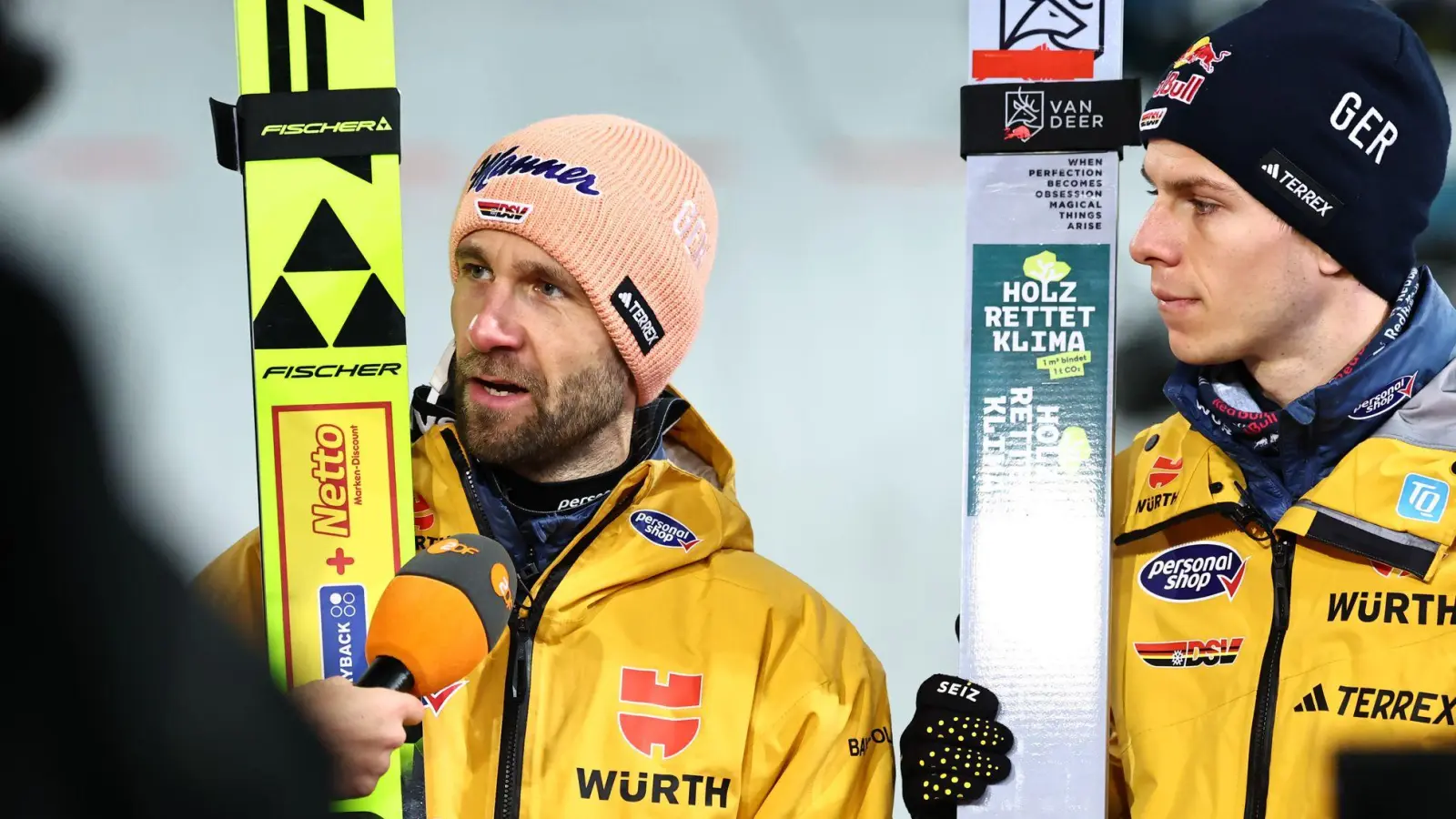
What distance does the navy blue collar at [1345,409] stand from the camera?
1.70 metres

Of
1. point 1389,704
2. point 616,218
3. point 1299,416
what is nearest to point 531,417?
point 616,218

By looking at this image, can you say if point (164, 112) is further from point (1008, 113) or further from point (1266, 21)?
point (1266, 21)

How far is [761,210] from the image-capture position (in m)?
3.06

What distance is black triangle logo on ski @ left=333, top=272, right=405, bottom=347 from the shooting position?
1839mm

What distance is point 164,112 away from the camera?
3.15 metres

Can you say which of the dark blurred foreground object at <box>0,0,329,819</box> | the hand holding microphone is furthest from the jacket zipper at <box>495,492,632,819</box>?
the dark blurred foreground object at <box>0,0,329,819</box>

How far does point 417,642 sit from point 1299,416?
960 mm

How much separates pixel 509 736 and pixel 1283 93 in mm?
1085

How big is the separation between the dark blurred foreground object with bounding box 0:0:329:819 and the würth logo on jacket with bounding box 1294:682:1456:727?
4.33 feet

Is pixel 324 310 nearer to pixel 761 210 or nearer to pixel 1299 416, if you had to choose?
pixel 1299 416

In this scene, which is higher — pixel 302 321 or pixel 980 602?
pixel 302 321

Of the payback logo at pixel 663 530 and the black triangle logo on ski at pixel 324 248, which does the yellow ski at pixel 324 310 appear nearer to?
the black triangle logo on ski at pixel 324 248

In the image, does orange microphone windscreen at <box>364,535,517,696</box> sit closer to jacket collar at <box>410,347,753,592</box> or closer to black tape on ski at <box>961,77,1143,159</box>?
jacket collar at <box>410,347,753,592</box>

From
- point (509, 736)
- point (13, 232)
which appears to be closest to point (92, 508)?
point (13, 232)
